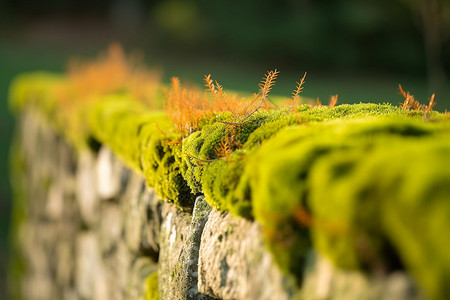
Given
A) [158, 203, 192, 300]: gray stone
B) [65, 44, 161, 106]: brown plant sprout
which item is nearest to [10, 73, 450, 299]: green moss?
[158, 203, 192, 300]: gray stone

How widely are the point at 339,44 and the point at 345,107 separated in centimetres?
1878

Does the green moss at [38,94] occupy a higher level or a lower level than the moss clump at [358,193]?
higher

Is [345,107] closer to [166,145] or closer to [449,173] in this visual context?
[166,145]

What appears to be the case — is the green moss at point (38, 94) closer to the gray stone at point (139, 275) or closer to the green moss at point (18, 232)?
the green moss at point (18, 232)

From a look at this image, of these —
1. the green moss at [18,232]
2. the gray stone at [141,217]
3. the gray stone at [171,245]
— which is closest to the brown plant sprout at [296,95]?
the gray stone at [171,245]

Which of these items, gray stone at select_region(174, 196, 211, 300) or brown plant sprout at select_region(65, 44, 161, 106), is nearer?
gray stone at select_region(174, 196, 211, 300)

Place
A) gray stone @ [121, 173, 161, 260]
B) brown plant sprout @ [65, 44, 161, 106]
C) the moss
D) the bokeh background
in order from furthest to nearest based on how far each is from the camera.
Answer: the bokeh background, brown plant sprout @ [65, 44, 161, 106], gray stone @ [121, 173, 161, 260], the moss

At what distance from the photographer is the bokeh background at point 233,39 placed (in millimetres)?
18156

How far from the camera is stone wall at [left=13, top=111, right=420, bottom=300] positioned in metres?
1.22

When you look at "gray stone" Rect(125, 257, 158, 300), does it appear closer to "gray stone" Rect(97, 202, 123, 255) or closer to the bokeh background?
"gray stone" Rect(97, 202, 123, 255)

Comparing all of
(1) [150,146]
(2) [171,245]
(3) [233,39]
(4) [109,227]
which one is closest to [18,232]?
(4) [109,227]

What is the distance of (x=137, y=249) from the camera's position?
274 centimetres

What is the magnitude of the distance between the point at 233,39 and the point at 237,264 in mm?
22021

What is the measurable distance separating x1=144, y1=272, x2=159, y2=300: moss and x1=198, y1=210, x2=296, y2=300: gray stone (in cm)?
68
